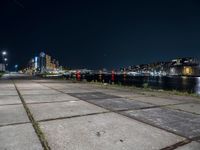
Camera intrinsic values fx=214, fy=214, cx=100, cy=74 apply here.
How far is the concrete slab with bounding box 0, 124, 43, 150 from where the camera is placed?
4004 millimetres

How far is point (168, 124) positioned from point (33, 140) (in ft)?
11.6

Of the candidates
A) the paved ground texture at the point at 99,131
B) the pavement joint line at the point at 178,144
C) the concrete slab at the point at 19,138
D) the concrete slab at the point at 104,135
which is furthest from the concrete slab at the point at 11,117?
the pavement joint line at the point at 178,144

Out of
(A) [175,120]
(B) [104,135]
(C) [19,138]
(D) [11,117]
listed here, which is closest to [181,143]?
(B) [104,135]

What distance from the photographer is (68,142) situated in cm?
433

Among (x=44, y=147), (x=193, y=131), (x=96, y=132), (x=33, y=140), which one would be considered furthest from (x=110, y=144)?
(x=193, y=131)

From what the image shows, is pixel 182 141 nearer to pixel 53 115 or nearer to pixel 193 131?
pixel 193 131

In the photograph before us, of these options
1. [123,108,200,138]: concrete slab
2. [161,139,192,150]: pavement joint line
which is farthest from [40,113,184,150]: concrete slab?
[123,108,200,138]: concrete slab

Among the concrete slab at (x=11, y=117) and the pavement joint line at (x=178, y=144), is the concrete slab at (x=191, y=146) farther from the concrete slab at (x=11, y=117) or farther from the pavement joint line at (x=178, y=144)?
the concrete slab at (x=11, y=117)

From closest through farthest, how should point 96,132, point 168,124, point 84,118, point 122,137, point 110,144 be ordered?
point 110,144, point 122,137, point 96,132, point 168,124, point 84,118

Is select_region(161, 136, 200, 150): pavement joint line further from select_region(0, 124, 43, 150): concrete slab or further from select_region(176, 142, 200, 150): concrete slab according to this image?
select_region(0, 124, 43, 150): concrete slab

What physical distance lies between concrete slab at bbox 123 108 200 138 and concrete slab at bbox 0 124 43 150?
315 cm

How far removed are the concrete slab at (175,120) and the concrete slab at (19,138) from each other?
10.3 ft

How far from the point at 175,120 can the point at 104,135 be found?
8.62 feet

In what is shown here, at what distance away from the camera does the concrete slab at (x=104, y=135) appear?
4.16 metres
